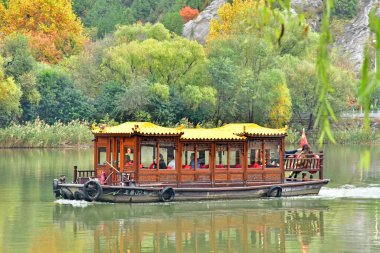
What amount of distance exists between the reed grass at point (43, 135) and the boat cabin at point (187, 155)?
26.5 metres

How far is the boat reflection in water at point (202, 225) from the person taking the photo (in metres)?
21.2

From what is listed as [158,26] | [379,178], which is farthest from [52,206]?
[158,26]

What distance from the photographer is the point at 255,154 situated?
30719mm

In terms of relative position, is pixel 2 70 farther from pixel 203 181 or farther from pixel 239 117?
pixel 203 181

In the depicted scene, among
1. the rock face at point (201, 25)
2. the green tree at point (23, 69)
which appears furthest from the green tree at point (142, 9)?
the green tree at point (23, 69)

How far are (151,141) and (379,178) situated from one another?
40.9 feet

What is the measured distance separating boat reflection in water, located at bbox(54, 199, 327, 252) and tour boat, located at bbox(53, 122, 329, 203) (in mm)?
383

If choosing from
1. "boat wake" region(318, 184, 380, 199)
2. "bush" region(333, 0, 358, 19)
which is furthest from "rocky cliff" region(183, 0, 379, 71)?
"boat wake" region(318, 184, 380, 199)

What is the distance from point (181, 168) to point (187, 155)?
0.81m

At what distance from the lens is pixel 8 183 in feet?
115

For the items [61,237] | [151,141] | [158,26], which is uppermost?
[158,26]

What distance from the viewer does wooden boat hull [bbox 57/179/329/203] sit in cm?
2744

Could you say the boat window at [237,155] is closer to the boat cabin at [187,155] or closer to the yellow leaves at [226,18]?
the boat cabin at [187,155]

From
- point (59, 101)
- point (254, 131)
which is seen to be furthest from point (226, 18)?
point (254, 131)
